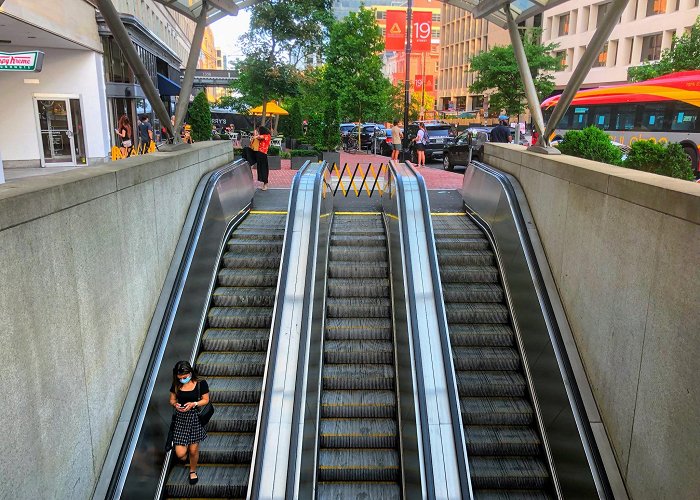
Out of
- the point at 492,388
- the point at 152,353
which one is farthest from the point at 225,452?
the point at 492,388

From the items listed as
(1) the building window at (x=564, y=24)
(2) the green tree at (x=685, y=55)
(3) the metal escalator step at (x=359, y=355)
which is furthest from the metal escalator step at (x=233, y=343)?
(1) the building window at (x=564, y=24)

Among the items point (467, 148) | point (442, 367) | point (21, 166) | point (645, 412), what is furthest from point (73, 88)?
point (645, 412)

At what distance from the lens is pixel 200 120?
65.3 ft

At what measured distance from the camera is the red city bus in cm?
2177

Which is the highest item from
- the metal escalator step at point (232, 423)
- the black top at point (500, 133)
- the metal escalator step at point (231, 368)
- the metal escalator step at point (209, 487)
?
the black top at point (500, 133)

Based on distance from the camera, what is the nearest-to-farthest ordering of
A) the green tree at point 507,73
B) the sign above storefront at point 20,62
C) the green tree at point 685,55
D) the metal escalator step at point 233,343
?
the metal escalator step at point 233,343 < the sign above storefront at point 20,62 < the green tree at point 685,55 < the green tree at point 507,73

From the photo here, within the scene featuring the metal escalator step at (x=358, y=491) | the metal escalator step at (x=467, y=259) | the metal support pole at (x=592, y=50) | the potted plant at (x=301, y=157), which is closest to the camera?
the metal escalator step at (x=358, y=491)

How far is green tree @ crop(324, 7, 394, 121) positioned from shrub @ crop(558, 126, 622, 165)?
76.7ft

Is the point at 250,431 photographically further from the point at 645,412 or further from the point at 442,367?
the point at 645,412

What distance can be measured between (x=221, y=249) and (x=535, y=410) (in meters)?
5.27

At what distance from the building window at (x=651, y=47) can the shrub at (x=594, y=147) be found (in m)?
37.2

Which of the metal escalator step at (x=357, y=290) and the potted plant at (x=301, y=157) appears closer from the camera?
the metal escalator step at (x=357, y=290)

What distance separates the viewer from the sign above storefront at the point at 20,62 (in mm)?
13820

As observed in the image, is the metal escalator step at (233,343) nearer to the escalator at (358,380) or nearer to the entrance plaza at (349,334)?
the entrance plaza at (349,334)
